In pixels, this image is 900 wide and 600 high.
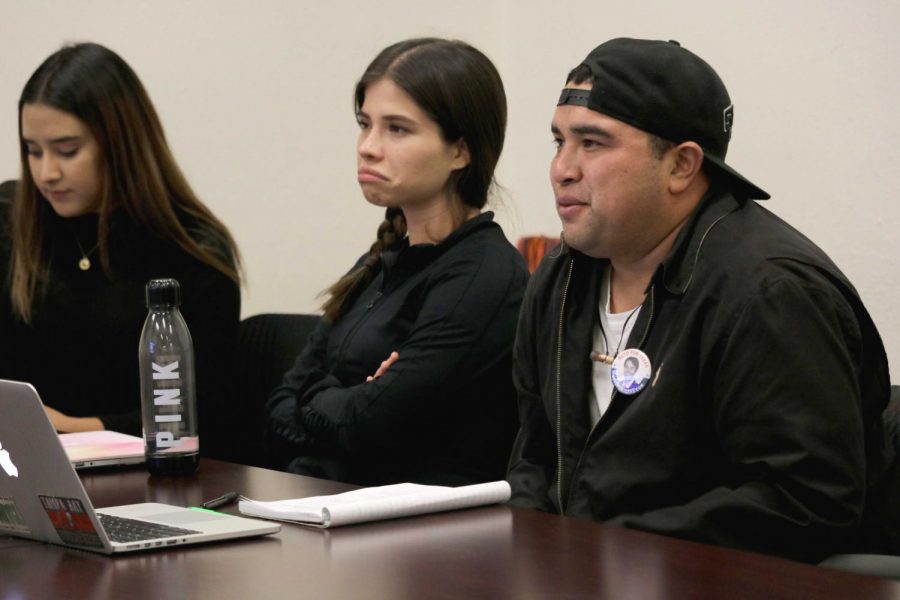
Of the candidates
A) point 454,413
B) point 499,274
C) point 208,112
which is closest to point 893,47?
point 499,274

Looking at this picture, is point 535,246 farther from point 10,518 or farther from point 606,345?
point 10,518

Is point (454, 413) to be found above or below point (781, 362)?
below

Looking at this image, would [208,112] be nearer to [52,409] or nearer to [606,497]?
[52,409]

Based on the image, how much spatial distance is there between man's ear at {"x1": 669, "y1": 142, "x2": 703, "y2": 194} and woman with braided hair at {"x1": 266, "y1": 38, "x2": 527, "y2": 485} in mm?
606

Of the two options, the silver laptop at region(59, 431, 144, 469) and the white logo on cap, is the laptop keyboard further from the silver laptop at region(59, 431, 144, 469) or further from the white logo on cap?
the white logo on cap

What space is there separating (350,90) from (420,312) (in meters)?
1.87

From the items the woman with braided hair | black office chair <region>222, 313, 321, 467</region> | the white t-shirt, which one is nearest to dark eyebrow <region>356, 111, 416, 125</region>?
the woman with braided hair


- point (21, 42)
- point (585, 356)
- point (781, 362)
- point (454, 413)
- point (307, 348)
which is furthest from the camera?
point (21, 42)

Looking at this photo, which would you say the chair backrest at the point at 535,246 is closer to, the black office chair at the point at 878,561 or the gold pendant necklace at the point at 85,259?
the gold pendant necklace at the point at 85,259

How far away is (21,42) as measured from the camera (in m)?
3.67

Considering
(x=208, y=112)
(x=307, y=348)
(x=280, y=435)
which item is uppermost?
(x=208, y=112)

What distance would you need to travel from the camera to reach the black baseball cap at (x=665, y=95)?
1.90 meters

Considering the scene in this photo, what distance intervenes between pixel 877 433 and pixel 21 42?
282 centimetres

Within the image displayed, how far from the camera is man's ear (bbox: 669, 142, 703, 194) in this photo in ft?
6.30
